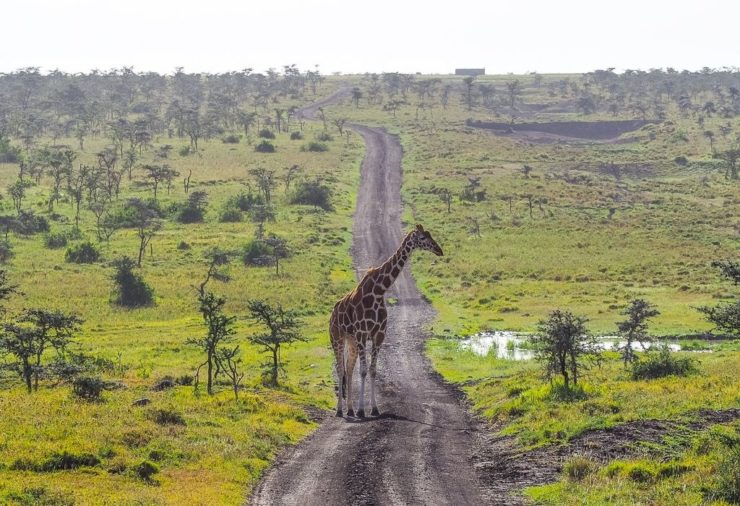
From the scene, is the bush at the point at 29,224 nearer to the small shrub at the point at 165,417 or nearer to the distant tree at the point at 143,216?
the distant tree at the point at 143,216

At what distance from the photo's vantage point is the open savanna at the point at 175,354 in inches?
925

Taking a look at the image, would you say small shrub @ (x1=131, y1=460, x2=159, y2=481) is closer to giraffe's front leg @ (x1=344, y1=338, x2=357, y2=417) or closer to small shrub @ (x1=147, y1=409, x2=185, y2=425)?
small shrub @ (x1=147, y1=409, x2=185, y2=425)

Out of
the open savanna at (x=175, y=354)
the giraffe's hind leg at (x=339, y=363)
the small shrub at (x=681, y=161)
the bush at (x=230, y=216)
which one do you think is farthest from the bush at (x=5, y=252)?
→ the small shrub at (x=681, y=161)

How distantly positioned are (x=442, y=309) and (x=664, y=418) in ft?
137

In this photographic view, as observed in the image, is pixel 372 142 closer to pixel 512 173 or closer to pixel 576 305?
pixel 512 173

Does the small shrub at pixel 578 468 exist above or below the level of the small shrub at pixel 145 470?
above

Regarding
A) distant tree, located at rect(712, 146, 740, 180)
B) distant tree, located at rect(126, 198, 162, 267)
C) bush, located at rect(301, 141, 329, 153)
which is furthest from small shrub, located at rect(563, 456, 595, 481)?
bush, located at rect(301, 141, 329, 153)

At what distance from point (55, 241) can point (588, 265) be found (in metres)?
54.8


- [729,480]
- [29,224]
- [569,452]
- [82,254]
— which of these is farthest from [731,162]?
[729,480]

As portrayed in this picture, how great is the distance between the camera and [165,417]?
29375mm

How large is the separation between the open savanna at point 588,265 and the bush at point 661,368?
698mm

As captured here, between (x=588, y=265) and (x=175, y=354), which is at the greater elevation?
(x=588, y=265)

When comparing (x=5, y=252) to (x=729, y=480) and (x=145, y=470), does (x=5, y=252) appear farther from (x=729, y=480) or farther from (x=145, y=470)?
(x=729, y=480)

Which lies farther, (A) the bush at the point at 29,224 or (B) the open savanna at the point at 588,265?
(A) the bush at the point at 29,224
